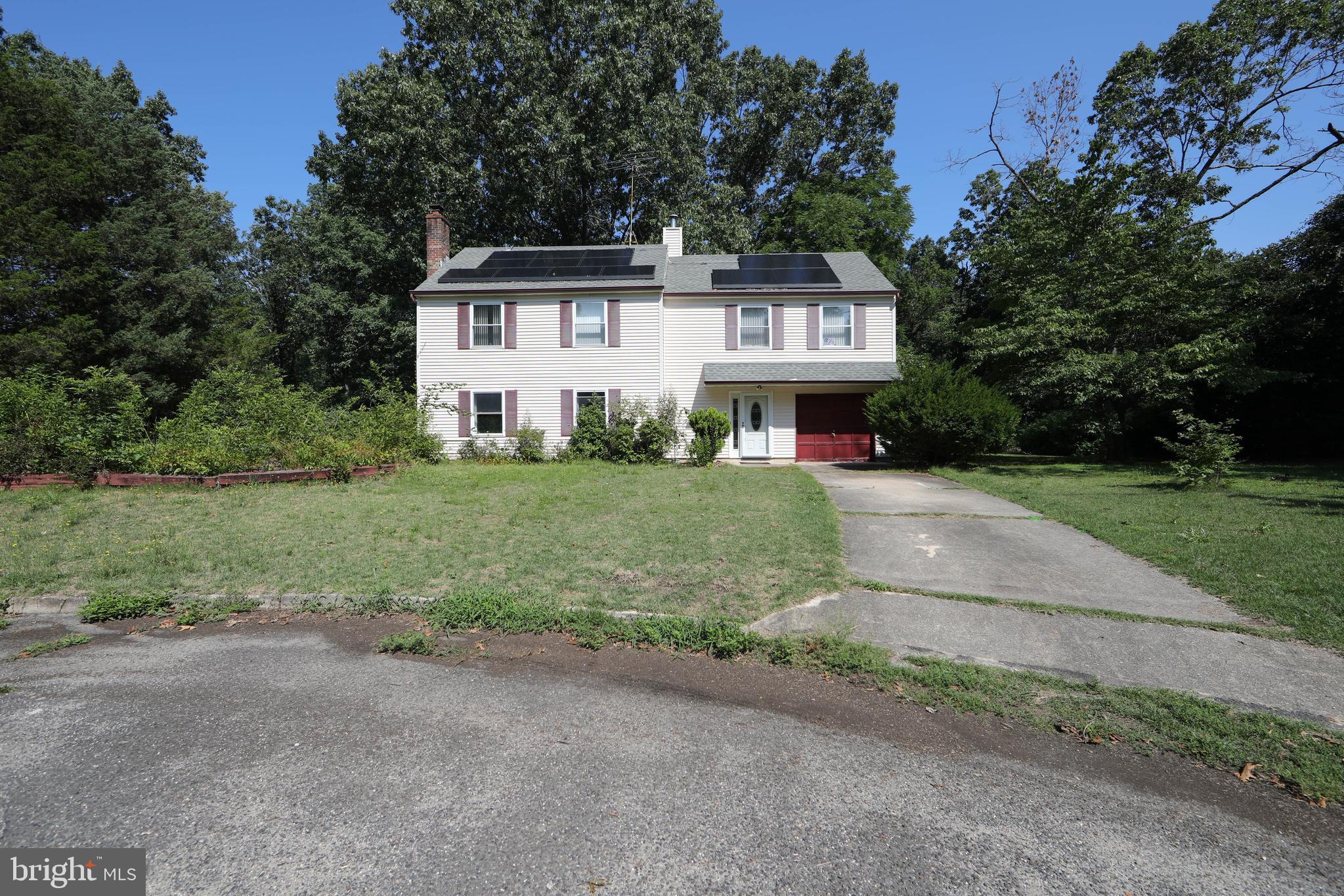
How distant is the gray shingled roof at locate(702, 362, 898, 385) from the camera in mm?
19547

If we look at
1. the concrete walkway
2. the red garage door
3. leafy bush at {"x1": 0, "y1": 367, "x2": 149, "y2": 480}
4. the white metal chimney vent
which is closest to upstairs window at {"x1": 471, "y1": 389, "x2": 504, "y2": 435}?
the white metal chimney vent

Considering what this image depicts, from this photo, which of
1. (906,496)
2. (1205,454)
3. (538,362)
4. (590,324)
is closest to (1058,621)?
(906,496)

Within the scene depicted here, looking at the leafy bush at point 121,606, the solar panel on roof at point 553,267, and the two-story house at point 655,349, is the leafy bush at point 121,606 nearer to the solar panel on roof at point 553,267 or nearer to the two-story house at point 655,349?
the two-story house at point 655,349

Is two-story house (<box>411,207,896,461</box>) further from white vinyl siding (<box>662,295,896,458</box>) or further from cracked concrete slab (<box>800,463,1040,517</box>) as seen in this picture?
cracked concrete slab (<box>800,463,1040,517</box>)

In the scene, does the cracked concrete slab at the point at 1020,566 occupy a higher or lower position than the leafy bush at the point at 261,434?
lower

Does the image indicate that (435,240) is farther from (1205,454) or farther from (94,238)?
(1205,454)

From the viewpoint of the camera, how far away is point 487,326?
2077 cm

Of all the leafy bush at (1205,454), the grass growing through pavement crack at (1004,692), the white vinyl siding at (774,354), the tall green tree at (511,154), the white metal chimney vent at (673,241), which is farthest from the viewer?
the tall green tree at (511,154)

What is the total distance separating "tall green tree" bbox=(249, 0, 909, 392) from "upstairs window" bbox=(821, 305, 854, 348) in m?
9.89

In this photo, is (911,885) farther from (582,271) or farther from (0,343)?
(0,343)

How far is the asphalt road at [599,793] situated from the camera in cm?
242

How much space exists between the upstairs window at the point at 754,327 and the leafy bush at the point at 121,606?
57.2 feet

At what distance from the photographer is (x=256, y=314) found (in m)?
35.3

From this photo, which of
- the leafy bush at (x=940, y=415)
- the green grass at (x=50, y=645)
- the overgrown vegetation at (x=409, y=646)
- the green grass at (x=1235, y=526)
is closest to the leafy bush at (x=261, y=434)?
the green grass at (x=50, y=645)
